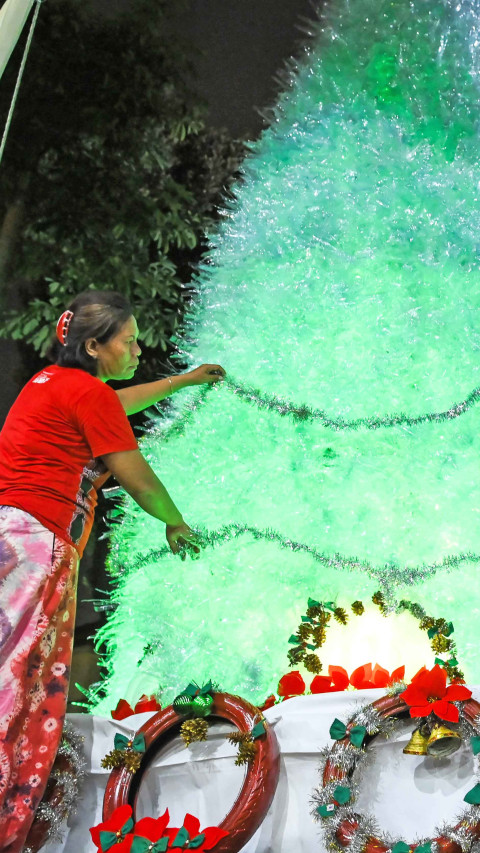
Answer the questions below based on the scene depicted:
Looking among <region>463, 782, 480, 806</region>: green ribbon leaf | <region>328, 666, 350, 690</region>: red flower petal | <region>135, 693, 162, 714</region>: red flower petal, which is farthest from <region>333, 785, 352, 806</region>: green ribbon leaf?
<region>135, 693, 162, 714</region>: red flower petal

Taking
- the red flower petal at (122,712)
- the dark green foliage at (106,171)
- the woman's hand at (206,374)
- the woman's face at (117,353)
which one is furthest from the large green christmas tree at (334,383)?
the dark green foliage at (106,171)

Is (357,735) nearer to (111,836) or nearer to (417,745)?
(417,745)

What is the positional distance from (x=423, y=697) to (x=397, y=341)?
0.87 m

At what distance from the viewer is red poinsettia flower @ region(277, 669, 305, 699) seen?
190cm

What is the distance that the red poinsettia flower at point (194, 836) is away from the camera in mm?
1560

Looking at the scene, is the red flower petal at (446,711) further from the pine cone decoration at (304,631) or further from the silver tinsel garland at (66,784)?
the silver tinsel garland at (66,784)

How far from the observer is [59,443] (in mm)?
1924

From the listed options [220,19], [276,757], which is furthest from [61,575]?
[220,19]

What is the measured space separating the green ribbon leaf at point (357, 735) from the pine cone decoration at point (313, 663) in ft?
1.10

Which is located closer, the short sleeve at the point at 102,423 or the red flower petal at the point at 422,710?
the red flower petal at the point at 422,710

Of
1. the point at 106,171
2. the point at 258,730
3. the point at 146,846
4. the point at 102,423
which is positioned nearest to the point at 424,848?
the point at 258,730

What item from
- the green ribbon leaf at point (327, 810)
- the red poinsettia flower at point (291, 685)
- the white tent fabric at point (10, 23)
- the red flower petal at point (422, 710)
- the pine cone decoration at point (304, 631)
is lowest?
the red poinsettia flower at point (291, 685)

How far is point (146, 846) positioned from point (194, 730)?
26 centimetres

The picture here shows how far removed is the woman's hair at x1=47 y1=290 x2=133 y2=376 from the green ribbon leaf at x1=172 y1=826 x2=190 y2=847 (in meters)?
1.02
